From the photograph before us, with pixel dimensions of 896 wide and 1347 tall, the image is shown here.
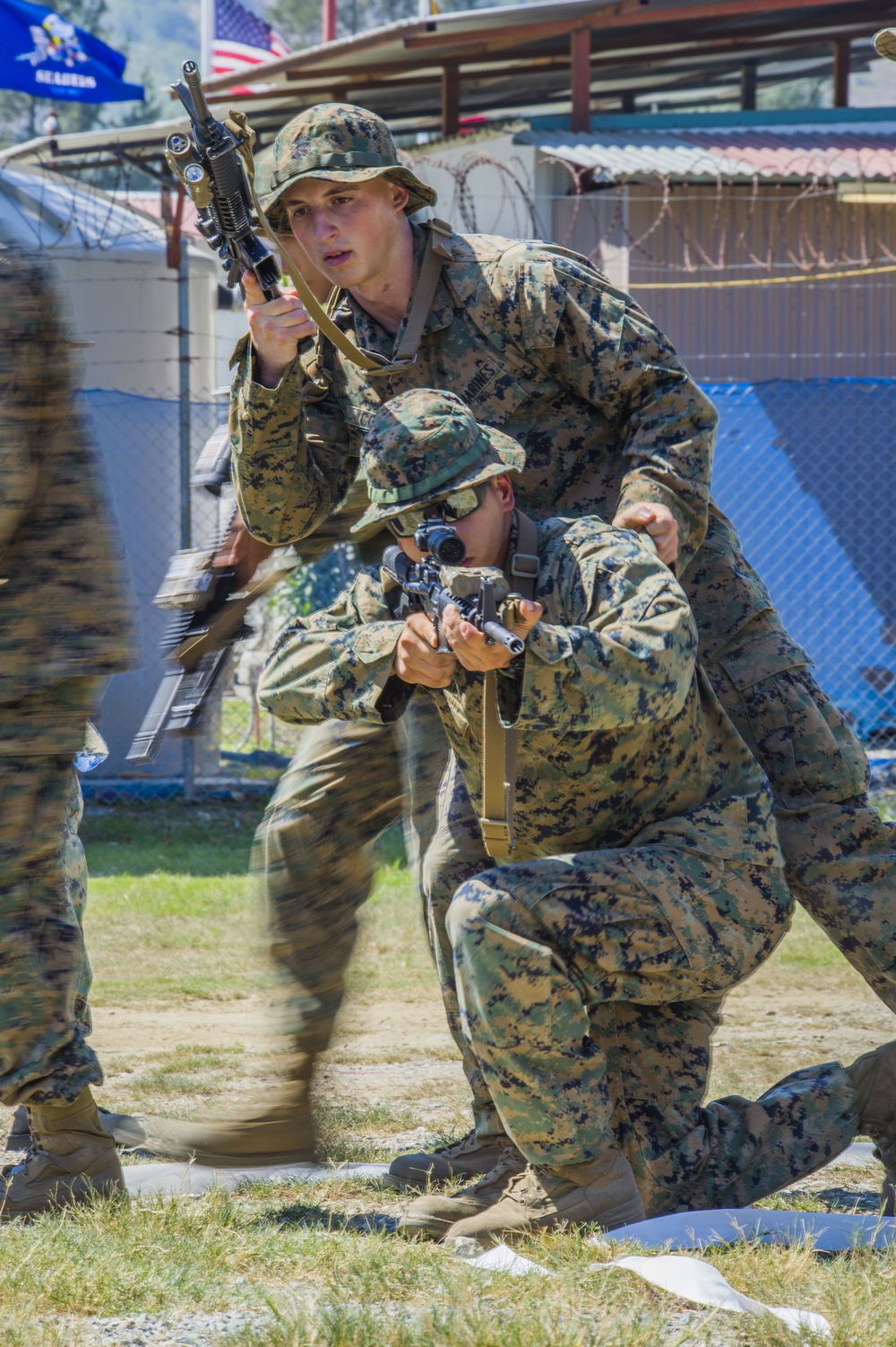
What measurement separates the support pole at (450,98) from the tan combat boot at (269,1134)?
A: 10.7m

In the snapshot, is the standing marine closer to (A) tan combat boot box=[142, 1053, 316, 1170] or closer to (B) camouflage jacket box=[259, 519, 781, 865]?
(A) tan combat boot box=[142, 1053, 316, 1170]

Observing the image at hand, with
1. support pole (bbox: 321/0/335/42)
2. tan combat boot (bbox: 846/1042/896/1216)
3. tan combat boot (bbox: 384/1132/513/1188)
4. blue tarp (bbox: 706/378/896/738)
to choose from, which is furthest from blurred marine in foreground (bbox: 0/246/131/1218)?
support pole (bbox: 321/0/335/42)

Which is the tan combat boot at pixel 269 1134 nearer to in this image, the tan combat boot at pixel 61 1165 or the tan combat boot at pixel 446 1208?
the tan combat boot at pixel 61 1165

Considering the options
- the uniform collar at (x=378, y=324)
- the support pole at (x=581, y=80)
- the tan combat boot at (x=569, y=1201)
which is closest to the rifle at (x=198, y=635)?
the uniform collar at (x=378, y=324)

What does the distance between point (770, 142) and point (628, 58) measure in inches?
106

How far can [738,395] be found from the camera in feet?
35.1

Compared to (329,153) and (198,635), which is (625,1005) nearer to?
(198,635)

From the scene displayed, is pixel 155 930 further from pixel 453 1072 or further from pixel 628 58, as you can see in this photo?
pixel 628 58

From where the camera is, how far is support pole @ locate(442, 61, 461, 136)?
43.2ft

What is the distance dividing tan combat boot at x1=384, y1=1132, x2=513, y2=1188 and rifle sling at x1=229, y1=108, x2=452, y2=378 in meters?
1.87

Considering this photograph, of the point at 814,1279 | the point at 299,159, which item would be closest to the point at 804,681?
the point at 814,1279

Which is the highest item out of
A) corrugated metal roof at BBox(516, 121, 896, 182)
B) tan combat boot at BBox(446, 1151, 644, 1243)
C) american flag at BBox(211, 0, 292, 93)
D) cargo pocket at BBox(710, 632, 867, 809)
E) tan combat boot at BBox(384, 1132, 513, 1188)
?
american flag at BBox(211, 0, 292, 93)

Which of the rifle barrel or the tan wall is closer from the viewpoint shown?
the rifle barrel

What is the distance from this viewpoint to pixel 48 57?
55.1 feet
